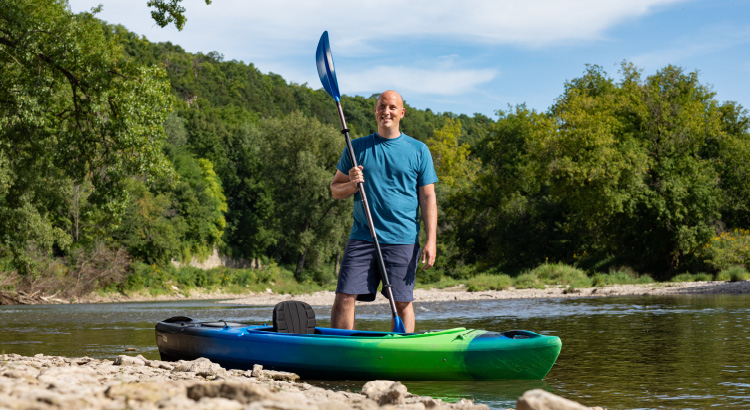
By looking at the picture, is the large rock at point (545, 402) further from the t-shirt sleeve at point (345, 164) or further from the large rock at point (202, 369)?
the t-shirt sleeve at point (345, 164)

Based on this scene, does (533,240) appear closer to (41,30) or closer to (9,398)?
(41,30)

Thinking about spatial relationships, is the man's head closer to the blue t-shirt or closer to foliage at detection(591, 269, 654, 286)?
the blue t-shirt

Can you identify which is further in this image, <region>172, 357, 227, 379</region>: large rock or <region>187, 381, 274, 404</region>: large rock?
<region>172, 357, 227, 379</region>: large rock

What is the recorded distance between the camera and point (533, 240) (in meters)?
34.4

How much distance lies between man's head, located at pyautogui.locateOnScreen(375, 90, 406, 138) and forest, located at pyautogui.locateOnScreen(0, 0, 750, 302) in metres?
7.48

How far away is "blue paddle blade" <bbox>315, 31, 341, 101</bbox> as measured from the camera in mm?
6852

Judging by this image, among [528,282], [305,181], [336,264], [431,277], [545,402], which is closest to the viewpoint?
[545,402]

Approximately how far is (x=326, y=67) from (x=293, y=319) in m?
2.52

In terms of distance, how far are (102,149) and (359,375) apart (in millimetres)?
8738

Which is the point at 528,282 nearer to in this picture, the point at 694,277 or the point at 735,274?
the point at 694,277

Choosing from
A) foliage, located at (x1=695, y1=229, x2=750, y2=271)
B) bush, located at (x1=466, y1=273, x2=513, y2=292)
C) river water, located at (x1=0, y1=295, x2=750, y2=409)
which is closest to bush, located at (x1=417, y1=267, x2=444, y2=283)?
bush, located at (x1=466, y1=273, x2=513, y2=292)

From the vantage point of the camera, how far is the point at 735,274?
22719mm

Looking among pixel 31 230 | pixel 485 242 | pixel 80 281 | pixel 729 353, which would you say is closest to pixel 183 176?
pixel 80 281

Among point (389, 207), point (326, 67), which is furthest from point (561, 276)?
point (389, 207)
